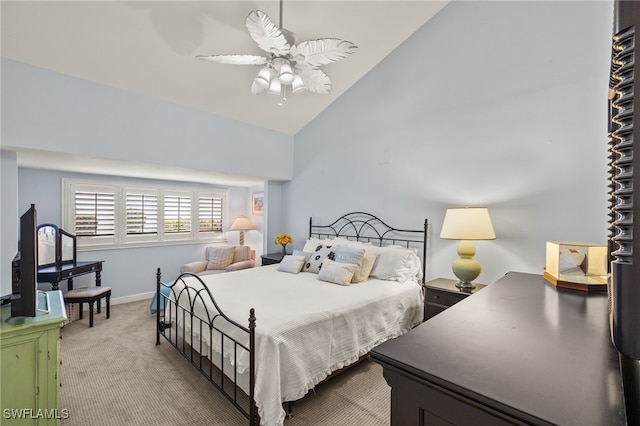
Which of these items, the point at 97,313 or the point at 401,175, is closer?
the point at 401,175

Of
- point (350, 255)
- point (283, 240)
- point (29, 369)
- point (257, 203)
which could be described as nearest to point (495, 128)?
point (350, 255)

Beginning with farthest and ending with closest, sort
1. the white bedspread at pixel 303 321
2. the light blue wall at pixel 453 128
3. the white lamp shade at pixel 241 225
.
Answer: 1. the white lamp shade at pixel 241 225
2. the light blue wall at pixel 453 128
3. the white bedspread at pixel 303 321

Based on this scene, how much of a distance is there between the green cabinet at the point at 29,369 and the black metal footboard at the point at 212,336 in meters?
0.88

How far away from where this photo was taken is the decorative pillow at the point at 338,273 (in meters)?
2.95

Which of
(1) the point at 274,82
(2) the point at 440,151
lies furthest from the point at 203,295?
(2) the point at 440,151

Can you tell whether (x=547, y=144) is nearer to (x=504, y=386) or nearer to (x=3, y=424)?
(x=504, y=386)

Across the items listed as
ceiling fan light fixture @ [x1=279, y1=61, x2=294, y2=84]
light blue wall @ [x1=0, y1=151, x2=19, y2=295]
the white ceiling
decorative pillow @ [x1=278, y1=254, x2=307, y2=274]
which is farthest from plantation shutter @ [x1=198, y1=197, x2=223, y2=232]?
ceiling fan light fixture @ [x1=279, y1=61, x2=294, y2=84]

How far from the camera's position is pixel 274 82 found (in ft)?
7.88

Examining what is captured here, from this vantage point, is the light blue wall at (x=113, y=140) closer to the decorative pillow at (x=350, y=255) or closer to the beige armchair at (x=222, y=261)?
the beige armchair at (x=222, y=261)

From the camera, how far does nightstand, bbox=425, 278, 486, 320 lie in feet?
8.77

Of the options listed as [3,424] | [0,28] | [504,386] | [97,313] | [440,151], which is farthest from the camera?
[97,313]

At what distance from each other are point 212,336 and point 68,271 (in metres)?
2.63

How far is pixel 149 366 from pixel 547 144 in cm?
418

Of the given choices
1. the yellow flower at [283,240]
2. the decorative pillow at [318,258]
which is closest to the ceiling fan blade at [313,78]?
the decorative pillow at [318,258]
